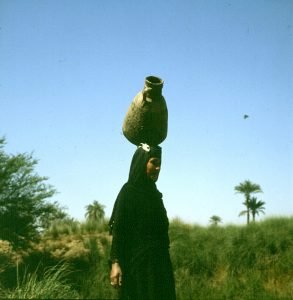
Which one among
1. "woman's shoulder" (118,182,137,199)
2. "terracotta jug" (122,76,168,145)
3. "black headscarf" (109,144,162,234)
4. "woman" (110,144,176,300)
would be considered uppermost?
"terracotta jug" (122,76,168,145)

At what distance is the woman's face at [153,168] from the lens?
4281mm

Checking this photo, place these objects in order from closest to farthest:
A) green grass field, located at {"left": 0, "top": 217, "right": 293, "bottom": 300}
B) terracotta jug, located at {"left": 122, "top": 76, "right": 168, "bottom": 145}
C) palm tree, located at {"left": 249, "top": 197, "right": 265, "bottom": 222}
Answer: terracotta jug, located at {"left": 122, "top": 76, "right": 168, "bottom": 145} < green grass field, located at {"left": 0, "top": 217, "right": 293, "bottom": 300} < palm tree, located at {"left": 249, "top": 197, "right": 265, "bottom": 222}

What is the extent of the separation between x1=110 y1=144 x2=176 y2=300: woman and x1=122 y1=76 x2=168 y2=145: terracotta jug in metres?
0.55

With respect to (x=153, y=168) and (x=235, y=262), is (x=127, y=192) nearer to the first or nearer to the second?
(x=153, y=168)

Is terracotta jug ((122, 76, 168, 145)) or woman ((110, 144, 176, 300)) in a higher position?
terracotta jug ((122, 76, 168, 145))

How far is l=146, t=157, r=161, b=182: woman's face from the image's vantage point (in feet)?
14.0

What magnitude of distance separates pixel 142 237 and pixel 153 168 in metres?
0.73

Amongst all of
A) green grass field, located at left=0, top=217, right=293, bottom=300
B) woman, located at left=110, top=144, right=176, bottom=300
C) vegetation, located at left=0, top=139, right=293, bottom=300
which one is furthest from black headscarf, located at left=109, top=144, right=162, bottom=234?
vegetation, located at left=0, top=139, right=293, bottom=300

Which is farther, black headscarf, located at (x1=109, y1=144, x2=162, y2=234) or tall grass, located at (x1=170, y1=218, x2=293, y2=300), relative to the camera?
tall grass, located at (x1=170, y1=218, x2=293, y2=300)

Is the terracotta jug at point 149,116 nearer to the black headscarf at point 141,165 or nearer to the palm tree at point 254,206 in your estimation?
the black headscarf at point 141,165

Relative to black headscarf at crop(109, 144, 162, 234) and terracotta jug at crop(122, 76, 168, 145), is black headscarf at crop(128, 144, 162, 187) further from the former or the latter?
terracotta jug at crop(122, 76, 168, 145)

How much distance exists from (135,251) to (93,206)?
41938 millimetres

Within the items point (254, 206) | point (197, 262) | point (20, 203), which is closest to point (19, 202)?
point (20, 203)

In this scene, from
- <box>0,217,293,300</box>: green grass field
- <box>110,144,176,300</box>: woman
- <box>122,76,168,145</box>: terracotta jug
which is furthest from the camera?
<box>0,217,293,300</box>: green grass field
